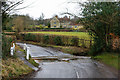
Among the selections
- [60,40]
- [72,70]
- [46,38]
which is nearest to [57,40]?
[60,40]

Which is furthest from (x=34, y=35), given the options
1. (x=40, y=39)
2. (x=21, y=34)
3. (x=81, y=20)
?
(x=81, y=20)

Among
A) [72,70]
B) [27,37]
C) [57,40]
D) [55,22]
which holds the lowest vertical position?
[72,70]

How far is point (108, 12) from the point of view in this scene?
12031 mm

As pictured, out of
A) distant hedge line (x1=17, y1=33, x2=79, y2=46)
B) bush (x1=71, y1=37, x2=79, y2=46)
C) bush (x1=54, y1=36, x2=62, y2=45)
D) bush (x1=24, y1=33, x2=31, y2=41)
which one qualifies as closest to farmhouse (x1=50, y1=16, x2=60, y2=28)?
bush (x1=24, y1=33, x2=31, y2=41)

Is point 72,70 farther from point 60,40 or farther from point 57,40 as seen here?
point 57,40

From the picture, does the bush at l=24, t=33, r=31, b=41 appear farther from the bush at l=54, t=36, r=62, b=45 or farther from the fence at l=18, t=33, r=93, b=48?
the bush at l=54, t=36, r=62, b=45

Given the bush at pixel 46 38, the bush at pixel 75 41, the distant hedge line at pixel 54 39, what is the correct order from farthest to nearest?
the bush at pixel 46 38 → the distant hedge line at pixel 54 39 → the bush at pixel 75 41

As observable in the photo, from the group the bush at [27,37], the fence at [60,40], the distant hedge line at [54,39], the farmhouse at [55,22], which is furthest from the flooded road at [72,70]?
the farmhouse at [55,22]

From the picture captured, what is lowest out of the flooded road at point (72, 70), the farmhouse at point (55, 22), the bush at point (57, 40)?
the flooded road at point (72, 70)

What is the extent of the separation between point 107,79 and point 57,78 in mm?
2448

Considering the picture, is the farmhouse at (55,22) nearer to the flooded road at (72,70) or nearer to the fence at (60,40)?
the fence at (60,40)

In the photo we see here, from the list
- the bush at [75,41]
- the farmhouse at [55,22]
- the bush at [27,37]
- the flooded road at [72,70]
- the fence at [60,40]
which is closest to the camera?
the flooded road at [72,70]

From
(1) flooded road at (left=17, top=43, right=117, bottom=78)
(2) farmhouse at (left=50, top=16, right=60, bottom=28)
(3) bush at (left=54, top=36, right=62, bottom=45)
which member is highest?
(2) farmhouse at (left=50, top=16, right=60, bottom=28)

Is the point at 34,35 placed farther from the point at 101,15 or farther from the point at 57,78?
the point at 57,78
